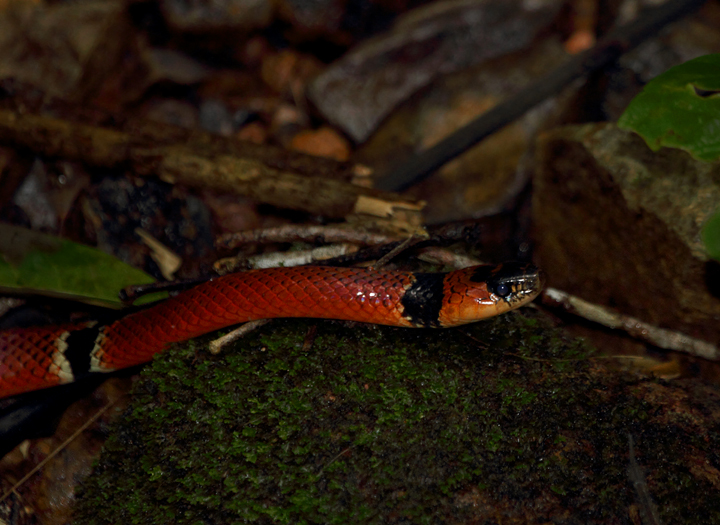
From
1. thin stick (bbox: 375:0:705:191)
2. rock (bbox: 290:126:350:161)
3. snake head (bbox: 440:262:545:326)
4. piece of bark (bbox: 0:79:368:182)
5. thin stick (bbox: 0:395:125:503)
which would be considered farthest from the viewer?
rock (bbox: 290:126:350:161)

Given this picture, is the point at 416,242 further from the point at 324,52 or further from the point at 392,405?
the point at 324,52

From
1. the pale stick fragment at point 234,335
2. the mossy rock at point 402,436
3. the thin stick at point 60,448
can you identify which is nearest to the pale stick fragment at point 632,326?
the mossy rock at point 402,436

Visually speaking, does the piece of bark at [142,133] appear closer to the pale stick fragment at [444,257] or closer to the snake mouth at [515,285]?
the pale stick fragment at [444,257]

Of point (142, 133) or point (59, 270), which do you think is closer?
point (59, 270)

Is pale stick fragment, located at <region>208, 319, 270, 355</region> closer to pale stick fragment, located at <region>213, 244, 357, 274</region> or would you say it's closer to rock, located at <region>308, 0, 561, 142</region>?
pale stick fragment, located at <region>213, 244, 357, 274</region>

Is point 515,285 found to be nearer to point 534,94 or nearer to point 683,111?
point 683,111

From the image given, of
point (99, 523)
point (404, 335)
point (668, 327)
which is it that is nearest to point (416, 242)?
point (404, 335)

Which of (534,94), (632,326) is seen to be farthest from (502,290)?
(534,94)

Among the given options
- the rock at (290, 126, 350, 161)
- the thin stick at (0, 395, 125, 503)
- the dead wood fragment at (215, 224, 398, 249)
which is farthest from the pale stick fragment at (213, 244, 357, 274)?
the rock at (290, 126, 350, 161)
